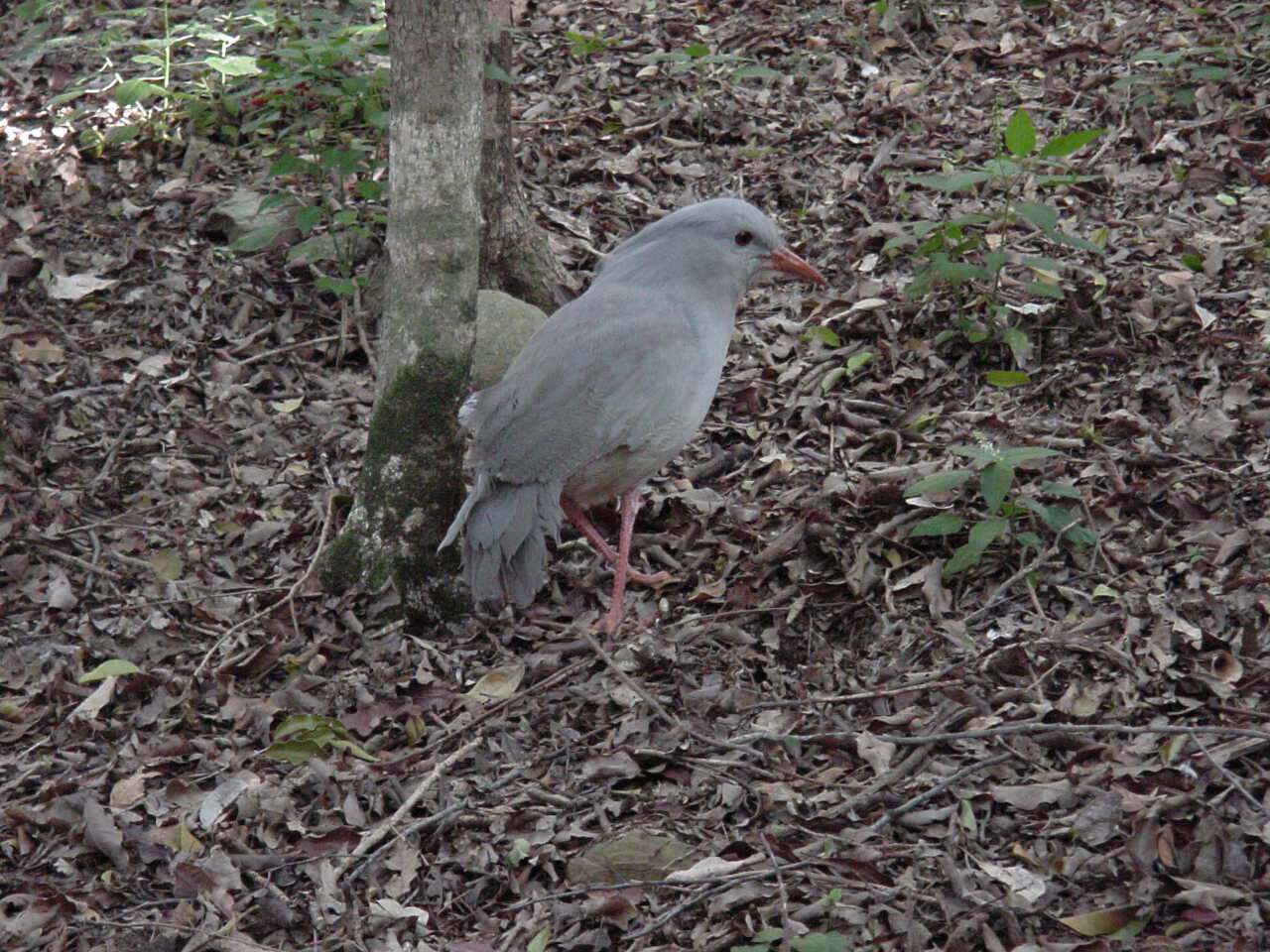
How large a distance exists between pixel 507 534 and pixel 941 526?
1402 mm

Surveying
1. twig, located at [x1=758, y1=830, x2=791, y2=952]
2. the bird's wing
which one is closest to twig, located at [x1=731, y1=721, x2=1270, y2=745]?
twig, located at [x1=758, y1=830, x2=791, y2=952]

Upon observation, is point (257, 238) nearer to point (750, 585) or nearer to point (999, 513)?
point (750, 585)

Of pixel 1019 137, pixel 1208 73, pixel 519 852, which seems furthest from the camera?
pixel 1208 73

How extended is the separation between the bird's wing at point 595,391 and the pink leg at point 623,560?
34cm

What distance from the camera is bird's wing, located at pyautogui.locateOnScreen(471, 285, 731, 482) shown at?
439cm

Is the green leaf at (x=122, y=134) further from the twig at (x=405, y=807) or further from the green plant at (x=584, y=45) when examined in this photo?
the twig at (x=405, y=807)

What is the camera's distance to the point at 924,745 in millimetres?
3695

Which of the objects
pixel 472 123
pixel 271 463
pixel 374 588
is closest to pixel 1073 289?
pixel 472 123

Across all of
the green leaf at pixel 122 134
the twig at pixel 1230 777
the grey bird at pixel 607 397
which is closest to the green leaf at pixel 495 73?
the grey bird at pixel 607 397

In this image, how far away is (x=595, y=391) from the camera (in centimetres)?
440

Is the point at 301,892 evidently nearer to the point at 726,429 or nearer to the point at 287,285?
the point at 726,429

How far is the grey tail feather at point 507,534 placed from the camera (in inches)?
168

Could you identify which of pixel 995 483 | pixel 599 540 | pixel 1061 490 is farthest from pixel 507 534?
pixel 1061 490

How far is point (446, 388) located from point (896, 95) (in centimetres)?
362
